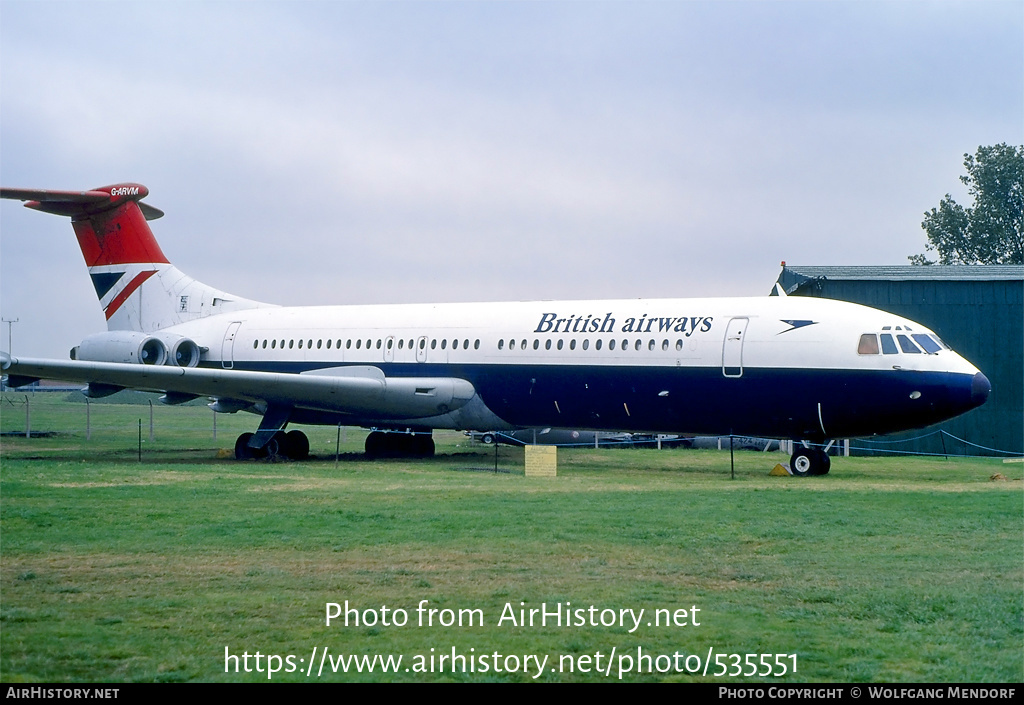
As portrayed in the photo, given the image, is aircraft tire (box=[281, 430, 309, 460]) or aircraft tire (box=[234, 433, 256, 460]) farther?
aircraft tire (box=[234, 433, 256, 460])

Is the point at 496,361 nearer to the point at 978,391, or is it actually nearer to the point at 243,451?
the point at 243,451

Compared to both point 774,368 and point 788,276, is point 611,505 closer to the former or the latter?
point 774,368

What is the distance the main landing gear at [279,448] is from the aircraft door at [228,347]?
3.54m

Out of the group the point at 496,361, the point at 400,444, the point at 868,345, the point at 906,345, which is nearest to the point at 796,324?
the point at 868,345

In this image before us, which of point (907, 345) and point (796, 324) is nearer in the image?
point (907, 345)

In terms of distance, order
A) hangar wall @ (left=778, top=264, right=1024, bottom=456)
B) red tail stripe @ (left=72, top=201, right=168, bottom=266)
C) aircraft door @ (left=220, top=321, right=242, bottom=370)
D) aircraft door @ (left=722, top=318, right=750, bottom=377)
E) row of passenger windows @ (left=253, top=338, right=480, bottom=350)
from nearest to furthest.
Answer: aircraft door @ (left=722, top=318, right=750, bottom=377) → row of passenger windows @ (left=253, top=338, right=480, bottom=350) → aircraft door @ (left=220, top=321, right=242, bottom=370) → red tail stripe @ (left=72, top=201, right=168, bottom=266) → hangar wall @ (left=778, top=264, right=1024, bottom=456)

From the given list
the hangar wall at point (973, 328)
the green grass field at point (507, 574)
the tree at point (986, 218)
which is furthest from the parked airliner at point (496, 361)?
the tree at point (986, 218)

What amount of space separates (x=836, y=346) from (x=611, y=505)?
22.1 feet

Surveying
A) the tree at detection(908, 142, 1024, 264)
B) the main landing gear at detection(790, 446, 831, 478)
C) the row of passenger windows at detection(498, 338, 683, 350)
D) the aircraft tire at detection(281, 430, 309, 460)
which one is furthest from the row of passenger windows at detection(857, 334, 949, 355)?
the tree at detection(908, 142, 1024, 264)

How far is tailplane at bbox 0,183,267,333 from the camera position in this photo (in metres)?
29.2

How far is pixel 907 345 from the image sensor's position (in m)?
19.6

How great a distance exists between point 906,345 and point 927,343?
0.47 metres

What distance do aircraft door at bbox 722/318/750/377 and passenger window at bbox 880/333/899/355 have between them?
2501 millimetres

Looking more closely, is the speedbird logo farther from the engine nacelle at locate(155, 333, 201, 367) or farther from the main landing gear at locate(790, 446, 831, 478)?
the engine nacelle at locate(155, 333, 201, 367)
